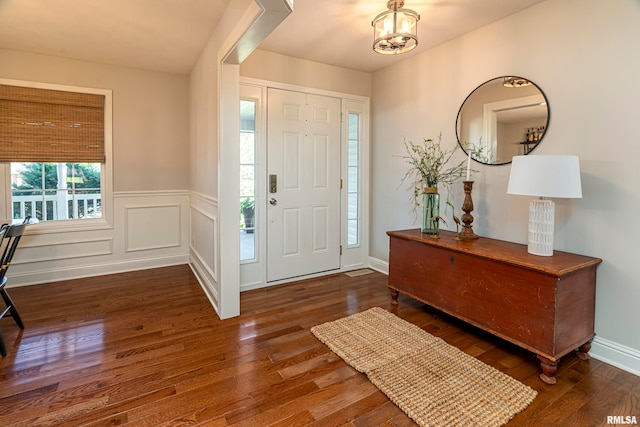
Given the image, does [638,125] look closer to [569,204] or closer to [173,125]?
[569,204]

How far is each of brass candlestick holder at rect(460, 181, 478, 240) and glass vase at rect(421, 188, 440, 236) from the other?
22cm

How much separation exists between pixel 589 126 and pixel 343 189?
2319mm

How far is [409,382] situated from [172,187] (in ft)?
11.9

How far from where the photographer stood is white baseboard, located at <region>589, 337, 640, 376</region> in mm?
1972

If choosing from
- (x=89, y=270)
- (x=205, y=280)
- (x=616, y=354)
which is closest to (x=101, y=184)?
(x=89, y=270)

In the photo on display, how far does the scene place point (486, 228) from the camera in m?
2.75

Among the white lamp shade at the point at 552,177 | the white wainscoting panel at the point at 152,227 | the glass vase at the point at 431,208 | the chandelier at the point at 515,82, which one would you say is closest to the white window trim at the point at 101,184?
the white wainscoting panel at the point at 152,227

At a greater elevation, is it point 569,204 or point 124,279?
point 569,204

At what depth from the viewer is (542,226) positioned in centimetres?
209

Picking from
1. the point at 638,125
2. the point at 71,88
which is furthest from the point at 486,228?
the point at 71,88

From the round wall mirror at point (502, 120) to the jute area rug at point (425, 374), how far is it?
1.55m

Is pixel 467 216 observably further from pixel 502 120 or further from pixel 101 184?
pixel 101 184

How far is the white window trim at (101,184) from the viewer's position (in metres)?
3.40

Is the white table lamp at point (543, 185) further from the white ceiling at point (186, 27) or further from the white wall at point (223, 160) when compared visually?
the white wall at point (223, 160)
